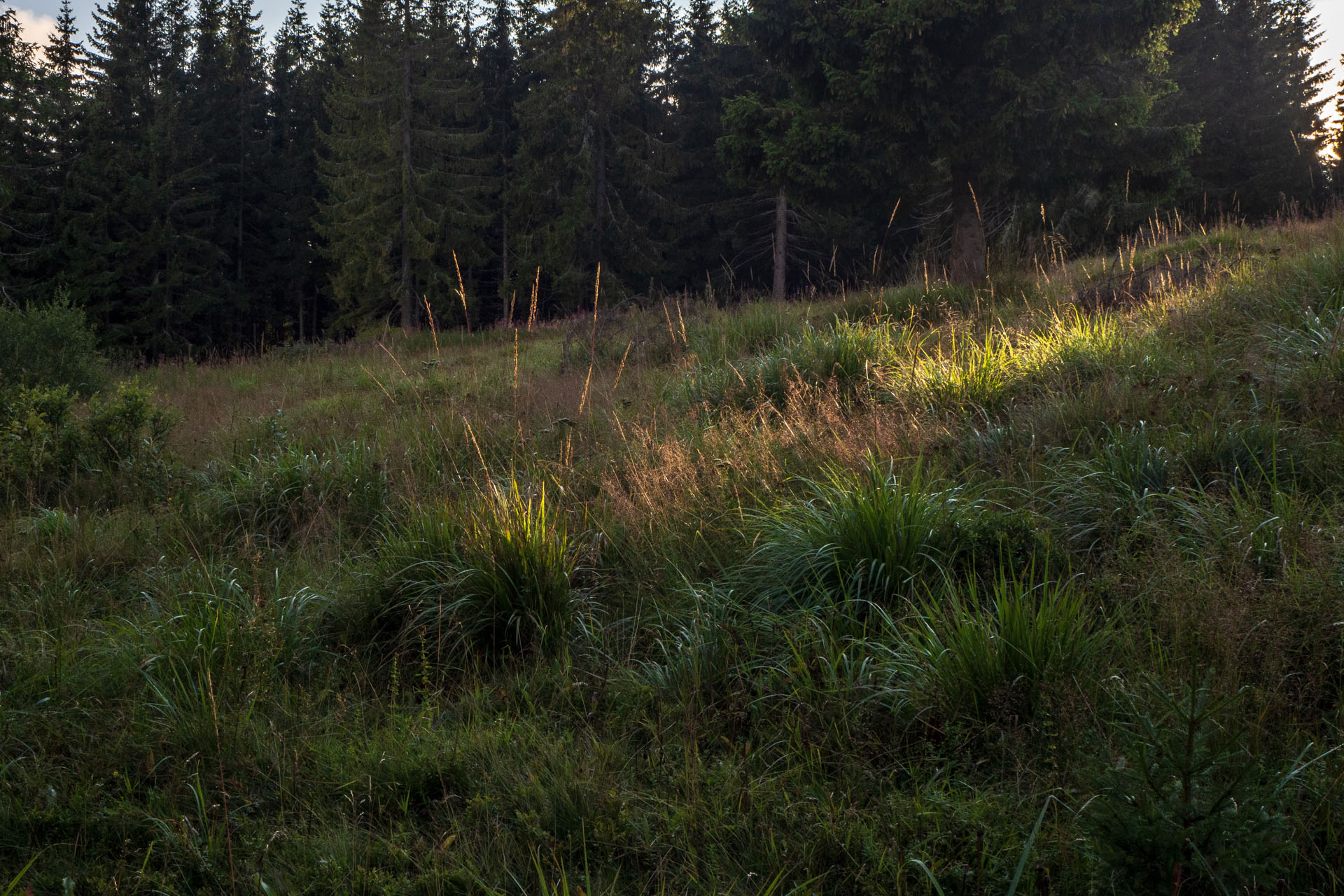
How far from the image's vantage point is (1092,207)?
2056cm

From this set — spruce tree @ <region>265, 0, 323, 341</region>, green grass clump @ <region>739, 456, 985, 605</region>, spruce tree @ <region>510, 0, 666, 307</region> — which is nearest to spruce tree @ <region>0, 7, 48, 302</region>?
spruce tree @ <region>265, 0, 323, 341</region>

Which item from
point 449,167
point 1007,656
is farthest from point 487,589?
point 449,167

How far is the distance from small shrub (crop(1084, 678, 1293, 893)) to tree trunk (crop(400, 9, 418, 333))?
25836 millimetres

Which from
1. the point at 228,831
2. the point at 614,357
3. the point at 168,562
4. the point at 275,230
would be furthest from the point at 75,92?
the point at 228,831

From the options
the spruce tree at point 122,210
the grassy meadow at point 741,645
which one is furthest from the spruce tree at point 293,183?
the grassy meadow at point 741,645

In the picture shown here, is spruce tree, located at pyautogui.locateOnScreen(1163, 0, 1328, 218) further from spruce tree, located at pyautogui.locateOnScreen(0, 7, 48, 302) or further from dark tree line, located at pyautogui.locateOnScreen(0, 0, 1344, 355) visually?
spruce tree, located at pyautogui.locateOnScreen(0, 7, 48, 302)

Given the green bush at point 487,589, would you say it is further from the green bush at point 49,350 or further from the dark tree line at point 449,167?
the dark tree line at point 449,167

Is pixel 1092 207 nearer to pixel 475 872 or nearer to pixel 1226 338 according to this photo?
pixel 1226 338

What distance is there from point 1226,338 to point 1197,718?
173 inches

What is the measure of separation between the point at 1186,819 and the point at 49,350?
1295 centimetres

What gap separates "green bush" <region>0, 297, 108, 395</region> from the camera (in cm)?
994

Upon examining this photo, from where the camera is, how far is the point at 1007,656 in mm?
2389

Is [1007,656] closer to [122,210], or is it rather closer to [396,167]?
[396,167]

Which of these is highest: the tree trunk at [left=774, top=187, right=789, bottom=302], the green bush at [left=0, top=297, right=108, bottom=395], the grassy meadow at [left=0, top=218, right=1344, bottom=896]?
the tree trunk at [left=774, top=187, right=789, bottom=302]
